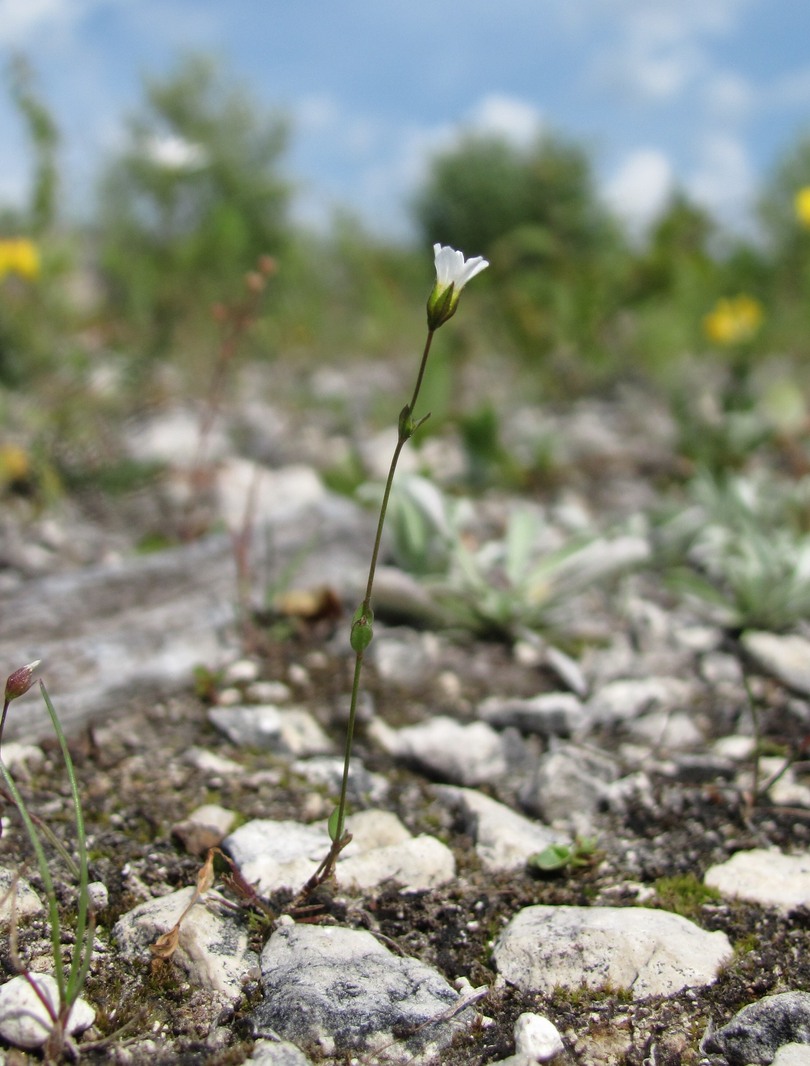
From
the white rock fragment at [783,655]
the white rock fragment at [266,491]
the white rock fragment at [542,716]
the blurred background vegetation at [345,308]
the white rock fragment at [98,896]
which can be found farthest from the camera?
the blurred background vegetation at [345,308]

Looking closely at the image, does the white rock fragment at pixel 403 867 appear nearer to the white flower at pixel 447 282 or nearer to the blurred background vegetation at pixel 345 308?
the white flower at pixel 447 282

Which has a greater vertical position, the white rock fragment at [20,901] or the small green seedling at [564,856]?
the small green seedling at [564,856]

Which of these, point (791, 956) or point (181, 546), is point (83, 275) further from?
point (791, 956)

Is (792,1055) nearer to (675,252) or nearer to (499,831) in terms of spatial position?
(499,831)

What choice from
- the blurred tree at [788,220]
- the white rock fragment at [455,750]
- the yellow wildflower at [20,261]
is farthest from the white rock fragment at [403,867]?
the blurred tree at [788,220]

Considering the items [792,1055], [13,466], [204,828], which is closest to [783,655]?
[792,1055]

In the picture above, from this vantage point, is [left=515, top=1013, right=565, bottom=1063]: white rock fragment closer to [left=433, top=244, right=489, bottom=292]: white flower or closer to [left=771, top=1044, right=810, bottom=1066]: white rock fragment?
[left=771, top=1044, right=810, bottom=1066]: white rock fragment

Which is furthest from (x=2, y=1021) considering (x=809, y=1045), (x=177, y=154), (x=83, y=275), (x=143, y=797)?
Result: (x=83, y=275)
